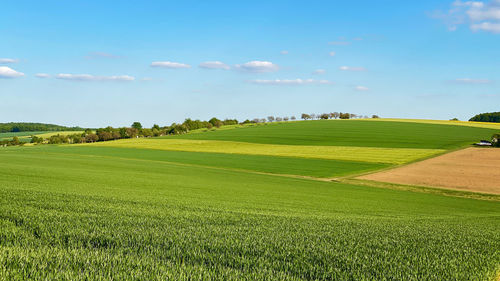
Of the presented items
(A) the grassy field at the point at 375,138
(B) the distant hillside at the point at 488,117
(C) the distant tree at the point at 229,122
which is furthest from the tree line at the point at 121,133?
(B) the distant hillside at the point at 488,117

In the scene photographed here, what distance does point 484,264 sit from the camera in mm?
4938

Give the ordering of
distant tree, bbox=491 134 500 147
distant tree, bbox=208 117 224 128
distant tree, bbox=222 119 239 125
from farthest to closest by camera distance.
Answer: distant tree, bbox=222 119 239 125
distant tree, bbox=208 117 224 128
distant tree, bbox=491 134 500 147

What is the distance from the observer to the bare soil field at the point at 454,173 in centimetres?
3512

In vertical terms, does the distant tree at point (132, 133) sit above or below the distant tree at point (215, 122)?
below

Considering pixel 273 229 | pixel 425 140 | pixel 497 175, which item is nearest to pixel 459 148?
pixel 425 140

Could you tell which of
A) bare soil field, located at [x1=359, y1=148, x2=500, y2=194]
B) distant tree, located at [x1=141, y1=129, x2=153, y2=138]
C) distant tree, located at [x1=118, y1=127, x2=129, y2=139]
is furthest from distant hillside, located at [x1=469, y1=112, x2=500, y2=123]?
distant tree, located at [x1=118, y1=127, x2=129, y2=139]

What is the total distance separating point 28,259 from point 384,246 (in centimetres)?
531

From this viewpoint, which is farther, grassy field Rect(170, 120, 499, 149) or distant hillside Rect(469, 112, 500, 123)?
distant hillside Rect(469, 112, 500, 123)

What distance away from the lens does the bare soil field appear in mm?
35125

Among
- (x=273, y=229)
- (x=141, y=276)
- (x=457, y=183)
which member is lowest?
(x=457, y=183)

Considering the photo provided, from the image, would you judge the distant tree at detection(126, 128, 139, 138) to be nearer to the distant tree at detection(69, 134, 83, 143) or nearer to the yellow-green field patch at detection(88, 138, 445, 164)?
the distant tree at detection(69, 134, 83, 143)

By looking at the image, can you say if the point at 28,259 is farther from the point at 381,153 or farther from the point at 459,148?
the point at 459,148

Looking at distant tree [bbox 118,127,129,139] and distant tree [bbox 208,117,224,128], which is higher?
distant tree [bbox 208,117,224,128]

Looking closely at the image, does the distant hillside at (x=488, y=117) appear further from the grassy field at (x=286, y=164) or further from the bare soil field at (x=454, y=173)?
the grassy field at (x=286, y=164)
